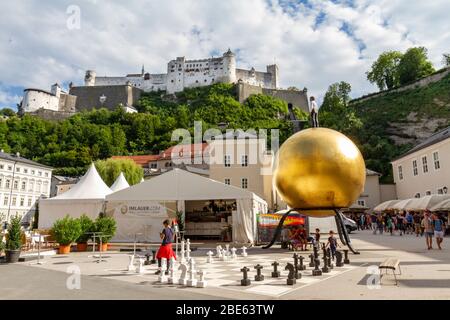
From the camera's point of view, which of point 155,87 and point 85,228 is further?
point 155,87

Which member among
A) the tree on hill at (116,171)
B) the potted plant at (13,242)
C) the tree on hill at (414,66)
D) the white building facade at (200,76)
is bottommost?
the potted plant at (13,242)

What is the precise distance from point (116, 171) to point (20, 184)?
97.6 feet

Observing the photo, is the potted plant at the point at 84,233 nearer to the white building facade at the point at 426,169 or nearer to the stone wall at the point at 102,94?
the white building facade at the point at 426,169

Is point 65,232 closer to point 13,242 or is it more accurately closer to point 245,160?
point 13,242

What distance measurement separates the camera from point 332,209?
153 inches

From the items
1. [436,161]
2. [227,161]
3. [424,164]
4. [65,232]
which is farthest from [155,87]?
[65,232]

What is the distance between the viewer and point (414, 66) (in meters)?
86.2

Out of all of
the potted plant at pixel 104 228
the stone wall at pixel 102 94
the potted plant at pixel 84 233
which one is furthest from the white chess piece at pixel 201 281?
the stone wall at pixel 102 94

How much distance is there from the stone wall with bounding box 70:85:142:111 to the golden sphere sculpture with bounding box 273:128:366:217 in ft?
426

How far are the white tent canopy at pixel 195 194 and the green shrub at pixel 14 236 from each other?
6820mm

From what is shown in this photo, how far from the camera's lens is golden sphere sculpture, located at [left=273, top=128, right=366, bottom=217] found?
3.70 metres

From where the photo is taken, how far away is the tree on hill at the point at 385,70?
9275cm

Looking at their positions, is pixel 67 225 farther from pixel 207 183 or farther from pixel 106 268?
pixel 207 183
